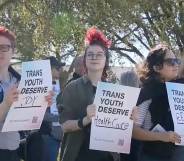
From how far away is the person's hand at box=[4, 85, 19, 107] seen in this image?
161 inches

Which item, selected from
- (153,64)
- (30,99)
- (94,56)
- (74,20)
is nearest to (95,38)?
(94,56)

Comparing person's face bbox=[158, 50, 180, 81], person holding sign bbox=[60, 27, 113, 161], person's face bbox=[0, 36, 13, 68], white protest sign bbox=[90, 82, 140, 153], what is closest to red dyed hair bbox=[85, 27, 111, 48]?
person holding sign bbox=[60, 27, 113, 161]

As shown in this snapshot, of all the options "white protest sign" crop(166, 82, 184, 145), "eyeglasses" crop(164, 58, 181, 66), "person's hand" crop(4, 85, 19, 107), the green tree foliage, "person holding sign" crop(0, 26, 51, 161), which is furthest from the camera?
the green tree foliage

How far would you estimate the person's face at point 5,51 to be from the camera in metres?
4.27

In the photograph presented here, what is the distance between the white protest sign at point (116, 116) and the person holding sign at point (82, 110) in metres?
0.10

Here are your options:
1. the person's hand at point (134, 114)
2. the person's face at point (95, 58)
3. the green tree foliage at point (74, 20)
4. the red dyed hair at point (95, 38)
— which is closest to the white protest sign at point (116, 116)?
the person's hand at point (134, 114)

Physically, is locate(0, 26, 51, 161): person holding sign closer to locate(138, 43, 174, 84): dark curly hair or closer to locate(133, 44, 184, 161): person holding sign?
locate(133, 44, 184, 161): person holding sign

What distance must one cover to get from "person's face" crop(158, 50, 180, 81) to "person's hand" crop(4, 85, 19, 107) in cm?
135

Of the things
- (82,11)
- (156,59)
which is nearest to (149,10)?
(82,11)

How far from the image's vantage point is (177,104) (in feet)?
15.6

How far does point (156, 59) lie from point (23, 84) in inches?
46.8

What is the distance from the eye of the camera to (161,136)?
4523 millimetres

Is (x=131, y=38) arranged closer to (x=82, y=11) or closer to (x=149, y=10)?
(x=149, y=10)

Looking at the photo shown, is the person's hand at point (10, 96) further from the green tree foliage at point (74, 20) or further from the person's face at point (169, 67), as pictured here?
the green tree foliage at point (74, 20)
